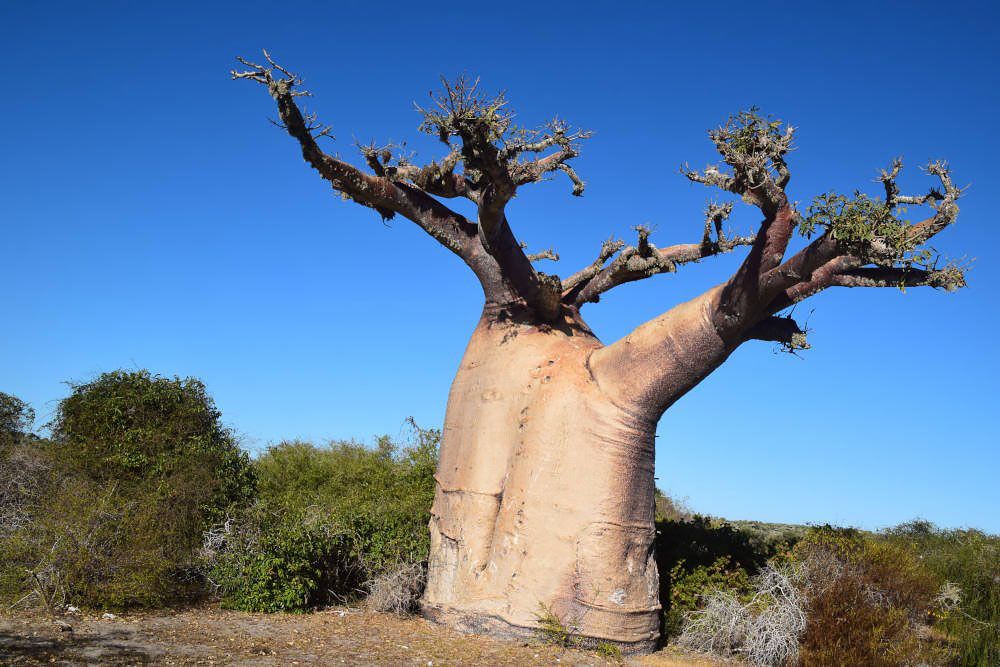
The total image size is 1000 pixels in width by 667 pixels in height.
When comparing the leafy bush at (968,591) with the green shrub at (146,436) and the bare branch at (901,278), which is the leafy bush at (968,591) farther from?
the green shrub at (146,436)

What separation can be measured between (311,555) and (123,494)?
2595mm

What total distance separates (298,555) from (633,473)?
3.44 meters

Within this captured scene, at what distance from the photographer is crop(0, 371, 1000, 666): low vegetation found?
683 cm

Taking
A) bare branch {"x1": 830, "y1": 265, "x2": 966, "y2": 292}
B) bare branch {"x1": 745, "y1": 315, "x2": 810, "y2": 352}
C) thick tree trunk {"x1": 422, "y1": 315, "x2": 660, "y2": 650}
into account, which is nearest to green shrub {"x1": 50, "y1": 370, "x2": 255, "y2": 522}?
thick tree trunk {"x1": 422, "y1": 315, "x2": 660, "y2": 650}

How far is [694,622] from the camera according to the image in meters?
7.19

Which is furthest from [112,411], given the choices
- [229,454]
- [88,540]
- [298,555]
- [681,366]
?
[681,366]

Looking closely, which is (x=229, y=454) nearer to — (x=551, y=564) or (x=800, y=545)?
(x=551, y=564)

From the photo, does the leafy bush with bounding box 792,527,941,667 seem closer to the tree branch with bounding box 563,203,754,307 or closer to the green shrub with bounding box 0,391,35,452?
the tree branch with bounding box 563,203,754,307

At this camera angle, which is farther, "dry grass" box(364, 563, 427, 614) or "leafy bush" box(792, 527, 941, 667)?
"dry grass" box(364, 563, 427, 614)

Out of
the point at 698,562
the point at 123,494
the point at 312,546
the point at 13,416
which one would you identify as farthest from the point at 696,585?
the point at 13,416

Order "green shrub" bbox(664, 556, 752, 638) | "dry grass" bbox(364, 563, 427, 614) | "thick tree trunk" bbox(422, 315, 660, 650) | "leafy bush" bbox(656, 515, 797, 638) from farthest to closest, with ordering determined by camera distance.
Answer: "dry grass" bbox(364, 563, 427, 614), "leafy bush" bbox(656, 515, 797, 638), "green shrub" bbox(664, 556, 752, 638), "thick tree trunk" bbox(422, 315, 660, 650)

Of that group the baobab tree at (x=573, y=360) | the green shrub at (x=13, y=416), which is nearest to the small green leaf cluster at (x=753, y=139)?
the baobab tree at (x=573, y=360)

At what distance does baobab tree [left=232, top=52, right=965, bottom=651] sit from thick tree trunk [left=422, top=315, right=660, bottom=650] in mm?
14

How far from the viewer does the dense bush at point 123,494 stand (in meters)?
7.00
